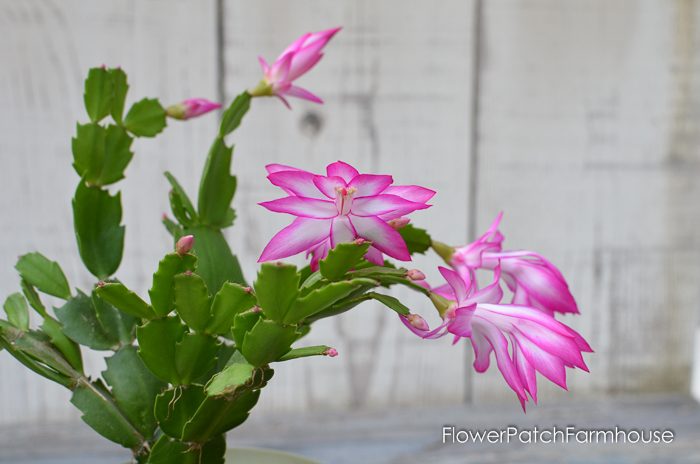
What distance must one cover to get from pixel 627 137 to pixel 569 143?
0.28 ft

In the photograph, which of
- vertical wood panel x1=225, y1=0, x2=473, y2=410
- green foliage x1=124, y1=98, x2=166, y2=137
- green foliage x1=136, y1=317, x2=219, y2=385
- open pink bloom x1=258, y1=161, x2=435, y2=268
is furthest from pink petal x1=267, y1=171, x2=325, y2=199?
vertical wood panel x1=225, y1=0, x2=473, y2=410

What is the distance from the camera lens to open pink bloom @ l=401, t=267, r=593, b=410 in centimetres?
40

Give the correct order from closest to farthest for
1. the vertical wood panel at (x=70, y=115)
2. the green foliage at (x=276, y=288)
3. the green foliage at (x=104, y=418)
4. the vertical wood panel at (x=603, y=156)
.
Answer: the green foliage at (x=276, y=288) < the green foliage at (x=104, y=418) < the vertical wood panel at (x=70, y=115) < the vertical wood panel at (x=603, y=156)

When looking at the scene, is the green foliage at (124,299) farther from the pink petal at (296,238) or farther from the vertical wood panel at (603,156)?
the vertical wood panel at (603,156)

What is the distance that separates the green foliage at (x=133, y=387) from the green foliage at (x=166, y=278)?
0.29ft

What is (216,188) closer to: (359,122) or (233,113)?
(233,113)

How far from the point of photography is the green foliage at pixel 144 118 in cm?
56

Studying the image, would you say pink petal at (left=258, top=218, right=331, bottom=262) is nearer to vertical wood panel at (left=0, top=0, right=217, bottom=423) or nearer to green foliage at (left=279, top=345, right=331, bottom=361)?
green foliage at (left=279, top=345, right=331, bottom=361)

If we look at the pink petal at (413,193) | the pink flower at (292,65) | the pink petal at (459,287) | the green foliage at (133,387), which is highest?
the pink flower at (292,65)

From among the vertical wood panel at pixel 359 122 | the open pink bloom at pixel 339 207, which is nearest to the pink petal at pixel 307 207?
the open pink bloom at pixel 339 207

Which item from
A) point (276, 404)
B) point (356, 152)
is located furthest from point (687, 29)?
point (276, 404)

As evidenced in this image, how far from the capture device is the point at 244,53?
0.98 m

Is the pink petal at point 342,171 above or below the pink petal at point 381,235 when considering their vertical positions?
above

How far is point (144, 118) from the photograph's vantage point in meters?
0.56
